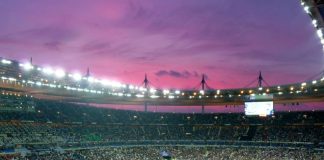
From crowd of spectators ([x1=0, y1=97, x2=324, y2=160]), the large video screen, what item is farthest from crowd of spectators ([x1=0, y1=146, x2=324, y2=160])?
the large video screen

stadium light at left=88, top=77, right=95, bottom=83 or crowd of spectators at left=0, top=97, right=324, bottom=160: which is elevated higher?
stadium light at left=88, top=77, right=95, bottom=83

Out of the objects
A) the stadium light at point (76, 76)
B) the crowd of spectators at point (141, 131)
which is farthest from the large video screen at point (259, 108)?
the stadium light at point (76, 76)

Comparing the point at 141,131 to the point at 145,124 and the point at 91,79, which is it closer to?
the point at 145,124

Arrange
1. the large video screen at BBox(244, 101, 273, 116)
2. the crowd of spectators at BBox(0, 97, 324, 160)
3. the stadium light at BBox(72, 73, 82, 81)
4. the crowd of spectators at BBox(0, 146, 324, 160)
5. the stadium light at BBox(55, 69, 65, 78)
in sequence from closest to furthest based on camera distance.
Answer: the stadium light at BBox(55, 69, 65, 78) < the stadium light at BBox(72, 73, 82, 81) < the crowd of spectators at BBox(0, 97, 324, 160) < the crowd of spectators at BBox(0, 146, 324, 160) < the large video screen at BBox(244, 101, 273, 116)

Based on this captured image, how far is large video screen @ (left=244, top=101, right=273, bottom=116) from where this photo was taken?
265 ft

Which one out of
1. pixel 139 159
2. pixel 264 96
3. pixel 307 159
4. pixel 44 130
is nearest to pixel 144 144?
pixel 139 159

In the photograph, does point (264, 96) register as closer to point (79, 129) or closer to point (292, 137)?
point (292, 137)

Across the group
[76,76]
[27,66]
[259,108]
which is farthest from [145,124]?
[27,66]

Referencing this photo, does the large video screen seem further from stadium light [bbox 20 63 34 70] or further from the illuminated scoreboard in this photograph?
stadium light [bbox 20 63 34 70]

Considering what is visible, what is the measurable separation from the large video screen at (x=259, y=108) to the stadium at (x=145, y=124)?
204 mm

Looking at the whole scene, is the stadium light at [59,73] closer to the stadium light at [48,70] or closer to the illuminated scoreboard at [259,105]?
the stadium light at [48,70]

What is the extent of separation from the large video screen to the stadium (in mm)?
204

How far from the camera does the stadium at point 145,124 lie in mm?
65188

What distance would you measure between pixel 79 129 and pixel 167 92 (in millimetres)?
20447
